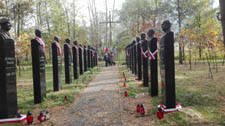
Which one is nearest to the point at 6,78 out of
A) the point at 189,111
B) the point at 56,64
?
the point at 56,64


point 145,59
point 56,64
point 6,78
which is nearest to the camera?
point 6,78

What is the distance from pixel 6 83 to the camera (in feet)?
13.3

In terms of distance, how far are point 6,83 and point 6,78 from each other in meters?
0.12

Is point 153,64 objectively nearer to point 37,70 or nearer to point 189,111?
point 189,111

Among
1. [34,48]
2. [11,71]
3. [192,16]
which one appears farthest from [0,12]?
[192,16]

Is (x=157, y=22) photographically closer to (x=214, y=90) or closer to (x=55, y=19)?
(x=55, y=19)

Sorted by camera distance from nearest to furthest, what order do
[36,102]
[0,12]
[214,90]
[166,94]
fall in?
1. [166,94]
2. [36,102]
3. [214,90]
4. [0,12]

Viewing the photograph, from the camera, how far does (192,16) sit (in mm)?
21453

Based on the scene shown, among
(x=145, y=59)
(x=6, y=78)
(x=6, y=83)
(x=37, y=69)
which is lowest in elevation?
(x=6, y=83)

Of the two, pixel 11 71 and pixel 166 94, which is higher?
pixel 11 71

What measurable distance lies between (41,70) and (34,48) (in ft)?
2.40

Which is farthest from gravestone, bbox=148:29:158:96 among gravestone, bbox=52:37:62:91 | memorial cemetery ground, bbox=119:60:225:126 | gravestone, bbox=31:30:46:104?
gravestone, bbox=52:37:62:91

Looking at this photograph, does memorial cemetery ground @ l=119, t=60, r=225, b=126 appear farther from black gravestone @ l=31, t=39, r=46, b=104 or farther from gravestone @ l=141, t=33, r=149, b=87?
black gravestone @ l=31, t=39, r=46, b=104

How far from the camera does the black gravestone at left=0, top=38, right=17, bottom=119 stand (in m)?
4.02
